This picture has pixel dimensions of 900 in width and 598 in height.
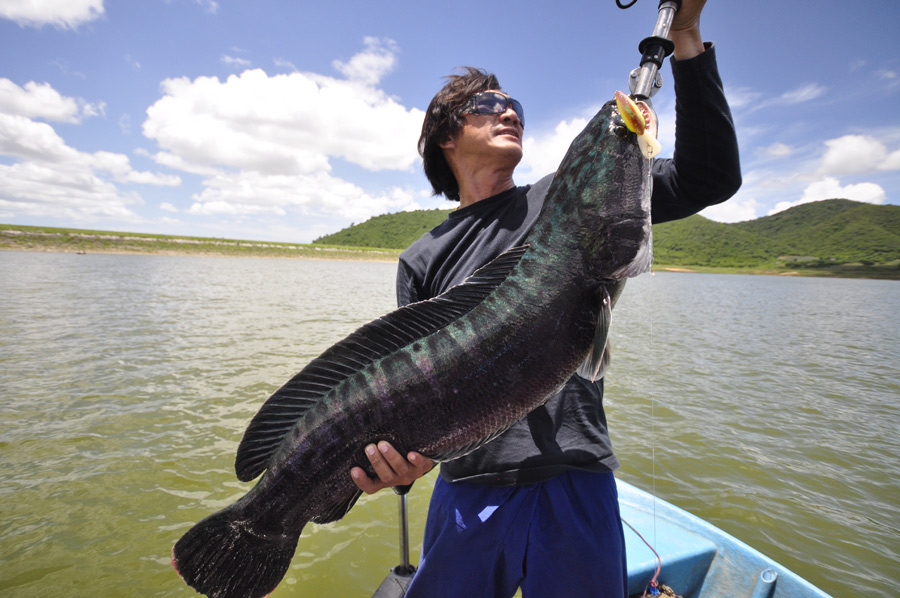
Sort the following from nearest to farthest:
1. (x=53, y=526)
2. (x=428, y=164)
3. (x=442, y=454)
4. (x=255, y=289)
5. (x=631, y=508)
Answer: (x=442, y=454) < (x=428, y=164) < (x=631, y=508) < (x=53, y=526) < (x=255, y=289)

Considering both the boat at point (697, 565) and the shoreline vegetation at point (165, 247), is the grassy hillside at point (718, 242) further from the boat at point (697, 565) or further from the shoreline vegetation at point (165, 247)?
the boat at point (697, 565)

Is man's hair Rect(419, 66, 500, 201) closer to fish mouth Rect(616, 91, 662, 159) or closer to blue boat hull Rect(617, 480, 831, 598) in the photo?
fish mouth Rect(616, 91, 662, 159)

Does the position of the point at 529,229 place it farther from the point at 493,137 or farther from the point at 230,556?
the point at 230,556

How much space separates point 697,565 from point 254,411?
274 inches

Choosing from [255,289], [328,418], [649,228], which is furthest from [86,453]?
[255,289]

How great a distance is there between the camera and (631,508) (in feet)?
14.7

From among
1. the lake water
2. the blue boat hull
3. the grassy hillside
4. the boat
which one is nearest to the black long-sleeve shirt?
the boat

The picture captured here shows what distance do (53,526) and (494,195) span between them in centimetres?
609

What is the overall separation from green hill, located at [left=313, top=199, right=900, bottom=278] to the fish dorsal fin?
410ft

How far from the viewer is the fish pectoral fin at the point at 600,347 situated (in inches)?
65.8

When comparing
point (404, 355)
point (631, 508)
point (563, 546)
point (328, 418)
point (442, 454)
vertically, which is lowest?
point (631, 508)

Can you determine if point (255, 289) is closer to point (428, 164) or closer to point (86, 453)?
point (86, 453)

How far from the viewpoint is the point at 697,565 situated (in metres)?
3.83

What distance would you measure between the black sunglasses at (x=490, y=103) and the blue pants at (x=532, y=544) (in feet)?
6.72
